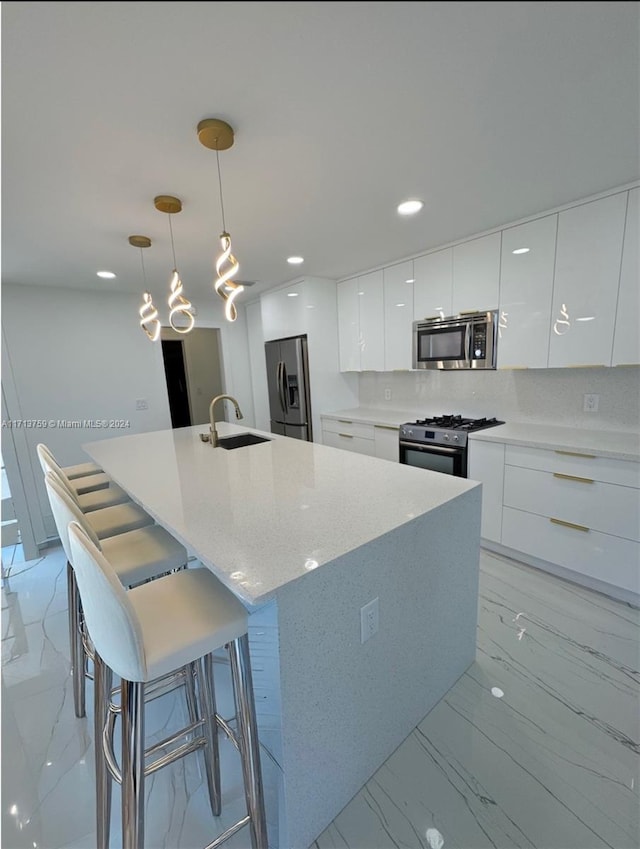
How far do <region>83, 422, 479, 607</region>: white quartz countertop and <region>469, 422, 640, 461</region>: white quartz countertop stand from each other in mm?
1021

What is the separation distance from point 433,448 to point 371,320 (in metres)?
1.47

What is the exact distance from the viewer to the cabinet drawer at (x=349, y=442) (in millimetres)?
3418

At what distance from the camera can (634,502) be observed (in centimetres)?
193

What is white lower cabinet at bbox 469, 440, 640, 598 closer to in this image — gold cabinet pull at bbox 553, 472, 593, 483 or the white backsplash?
gold cabinet pull at bbox 553, 472, 593, 483

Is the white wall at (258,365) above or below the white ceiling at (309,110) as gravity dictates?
below

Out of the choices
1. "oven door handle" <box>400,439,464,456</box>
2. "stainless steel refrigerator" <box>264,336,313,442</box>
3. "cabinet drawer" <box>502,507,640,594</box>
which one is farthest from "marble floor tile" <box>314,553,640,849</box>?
"stainless steel refrigerator" <box>264,336,313,442</box>

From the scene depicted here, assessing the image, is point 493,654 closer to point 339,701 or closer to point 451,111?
point 339,701

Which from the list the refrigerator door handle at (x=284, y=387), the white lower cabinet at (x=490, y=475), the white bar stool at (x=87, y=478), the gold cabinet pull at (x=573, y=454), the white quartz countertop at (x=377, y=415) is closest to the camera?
the gold cabinet pull at (x=573, y=454)

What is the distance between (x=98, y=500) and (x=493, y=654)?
7.43 feet

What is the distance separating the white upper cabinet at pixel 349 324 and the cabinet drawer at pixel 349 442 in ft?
2.44

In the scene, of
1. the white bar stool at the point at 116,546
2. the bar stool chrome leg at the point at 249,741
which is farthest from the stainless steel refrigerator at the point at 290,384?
the bar stool chrome leg at the point at 249,741

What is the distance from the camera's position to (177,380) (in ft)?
20.8

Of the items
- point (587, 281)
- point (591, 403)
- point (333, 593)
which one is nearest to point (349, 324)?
point (587, 281)

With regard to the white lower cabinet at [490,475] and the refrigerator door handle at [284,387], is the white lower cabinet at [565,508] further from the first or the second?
the refrigerator door handle at [284,387]
